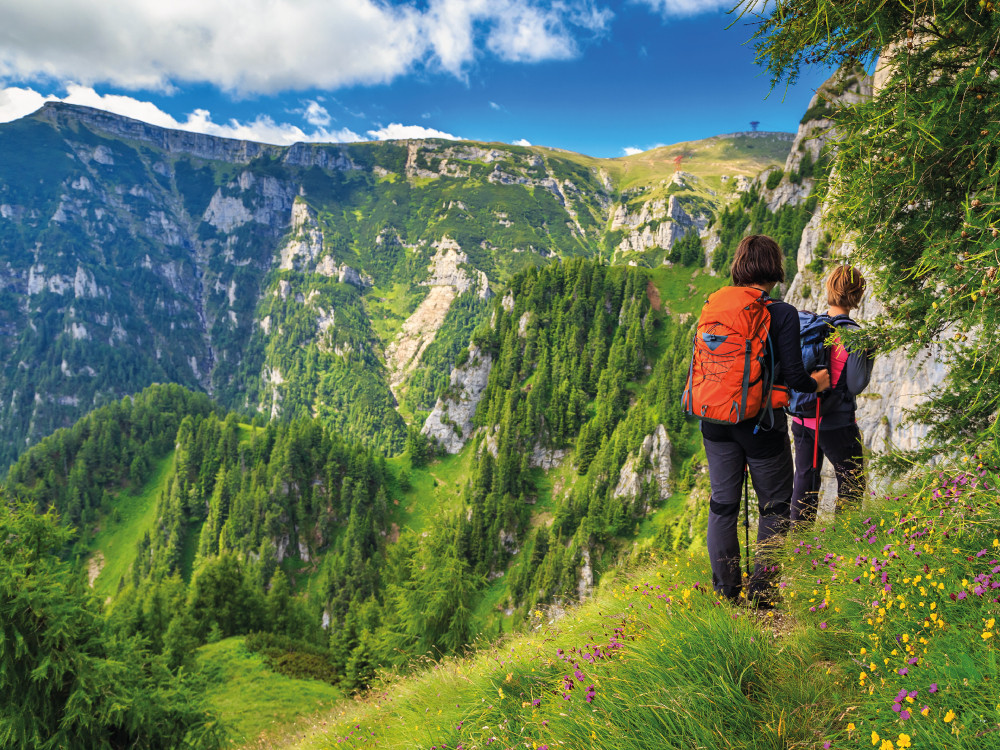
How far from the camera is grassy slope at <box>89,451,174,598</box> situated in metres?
103

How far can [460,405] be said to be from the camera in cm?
11575

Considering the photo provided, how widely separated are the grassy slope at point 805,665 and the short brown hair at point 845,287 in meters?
2.31

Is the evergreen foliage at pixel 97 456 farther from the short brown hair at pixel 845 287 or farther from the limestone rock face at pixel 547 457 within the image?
the short brown hair at pixel 845 287

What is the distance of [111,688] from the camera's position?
38.8ft

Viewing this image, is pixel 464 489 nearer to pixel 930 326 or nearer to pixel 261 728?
pixel 261 728

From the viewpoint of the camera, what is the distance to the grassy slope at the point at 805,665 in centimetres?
241

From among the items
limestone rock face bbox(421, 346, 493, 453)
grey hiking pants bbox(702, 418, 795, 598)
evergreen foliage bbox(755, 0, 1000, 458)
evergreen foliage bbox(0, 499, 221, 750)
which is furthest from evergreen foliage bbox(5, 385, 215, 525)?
evergreen foliage bbox(755, 0, 1000, 458)

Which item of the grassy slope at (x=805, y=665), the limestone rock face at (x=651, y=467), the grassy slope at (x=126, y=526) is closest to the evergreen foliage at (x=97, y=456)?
the grassy slope at (x=126, y=526)

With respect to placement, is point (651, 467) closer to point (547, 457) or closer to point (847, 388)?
point (547, 457)

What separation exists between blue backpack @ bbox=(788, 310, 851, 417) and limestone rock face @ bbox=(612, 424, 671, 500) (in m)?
64.4

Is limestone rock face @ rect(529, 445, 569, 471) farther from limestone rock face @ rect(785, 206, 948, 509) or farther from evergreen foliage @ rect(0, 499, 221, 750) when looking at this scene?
evergreen foliage @ rect(0, 499, 221, 750)

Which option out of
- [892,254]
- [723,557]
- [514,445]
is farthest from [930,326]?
[514,445]

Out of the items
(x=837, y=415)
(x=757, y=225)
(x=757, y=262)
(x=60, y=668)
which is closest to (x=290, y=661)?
(x=60, y=668)

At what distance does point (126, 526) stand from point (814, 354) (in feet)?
476
